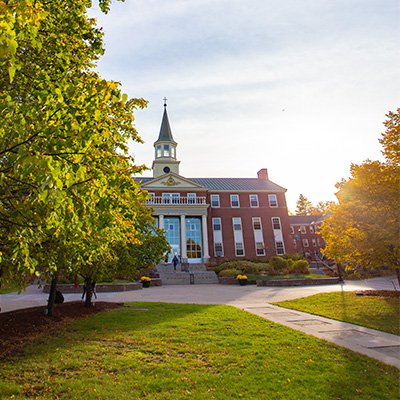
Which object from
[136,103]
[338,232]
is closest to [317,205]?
[338,232]

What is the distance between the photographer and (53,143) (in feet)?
10.3

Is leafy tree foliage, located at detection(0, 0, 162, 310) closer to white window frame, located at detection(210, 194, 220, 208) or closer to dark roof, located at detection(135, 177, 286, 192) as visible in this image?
white window frame, located at detection(210, 194, 220, 208)

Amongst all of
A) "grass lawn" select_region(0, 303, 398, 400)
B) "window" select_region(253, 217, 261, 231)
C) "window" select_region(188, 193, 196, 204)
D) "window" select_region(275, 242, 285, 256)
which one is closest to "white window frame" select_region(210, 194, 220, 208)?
"window" select_region(188, 193, 196, 204)

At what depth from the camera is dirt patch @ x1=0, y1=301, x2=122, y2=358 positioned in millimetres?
7164

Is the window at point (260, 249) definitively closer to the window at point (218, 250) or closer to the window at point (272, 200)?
the window at point (218, 250)

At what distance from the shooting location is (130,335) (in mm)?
7879

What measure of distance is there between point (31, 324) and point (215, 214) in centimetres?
3570

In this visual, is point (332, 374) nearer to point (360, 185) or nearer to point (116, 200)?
point (116, 200)

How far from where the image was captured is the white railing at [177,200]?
4050 cm

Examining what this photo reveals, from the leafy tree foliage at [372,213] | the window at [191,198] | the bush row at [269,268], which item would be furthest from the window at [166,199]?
the leafy tree foliage at [372,213]

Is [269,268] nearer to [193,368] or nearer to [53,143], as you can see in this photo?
[193,368]

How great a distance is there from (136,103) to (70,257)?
4.40 metres

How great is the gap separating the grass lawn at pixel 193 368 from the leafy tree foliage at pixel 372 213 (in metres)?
6.79

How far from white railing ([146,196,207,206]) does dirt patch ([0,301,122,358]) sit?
27.4 metres
